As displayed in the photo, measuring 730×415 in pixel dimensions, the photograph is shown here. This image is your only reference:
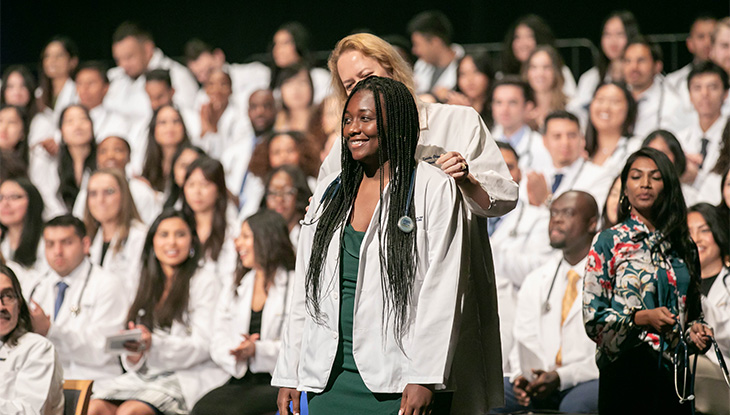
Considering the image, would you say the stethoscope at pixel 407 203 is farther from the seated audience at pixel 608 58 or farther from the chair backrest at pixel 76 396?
the seated audience at pixel 608 58

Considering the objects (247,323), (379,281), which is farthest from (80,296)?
(379,281)

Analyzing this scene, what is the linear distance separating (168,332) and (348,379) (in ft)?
12.1

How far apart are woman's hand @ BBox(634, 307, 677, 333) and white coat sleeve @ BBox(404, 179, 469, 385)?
127 cm

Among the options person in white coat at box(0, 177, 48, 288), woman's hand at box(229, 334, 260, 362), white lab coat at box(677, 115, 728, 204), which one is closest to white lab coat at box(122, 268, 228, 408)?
woman's hand at box(229, 334, 260, 362)

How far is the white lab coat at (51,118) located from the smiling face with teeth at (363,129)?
6.15 metres

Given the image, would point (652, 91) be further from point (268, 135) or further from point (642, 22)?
point (268, 135)

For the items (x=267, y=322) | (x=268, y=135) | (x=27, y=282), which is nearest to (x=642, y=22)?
(x=268, y=135)

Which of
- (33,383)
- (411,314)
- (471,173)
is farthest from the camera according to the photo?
(33,383)

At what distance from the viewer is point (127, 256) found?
6551 millimetres

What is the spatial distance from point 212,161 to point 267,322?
68.8 inches

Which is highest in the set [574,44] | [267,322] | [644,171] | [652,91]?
[574,44]

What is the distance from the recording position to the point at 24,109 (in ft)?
27.0

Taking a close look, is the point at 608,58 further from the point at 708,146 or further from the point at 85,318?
the point at 85,318

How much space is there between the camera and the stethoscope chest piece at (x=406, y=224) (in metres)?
2.30
